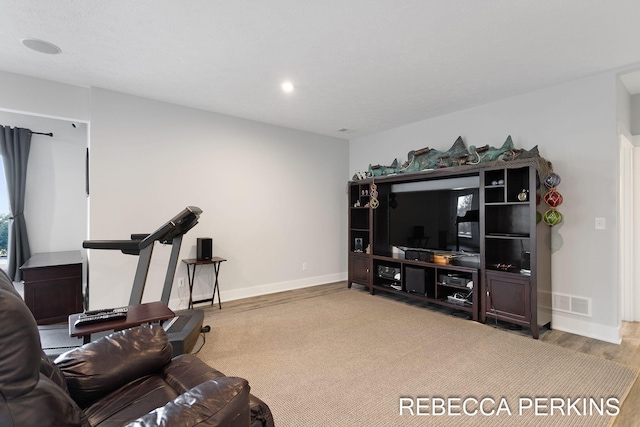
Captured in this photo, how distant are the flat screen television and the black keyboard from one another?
3513 millimetres

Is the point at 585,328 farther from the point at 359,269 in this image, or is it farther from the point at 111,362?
the point at 111,362

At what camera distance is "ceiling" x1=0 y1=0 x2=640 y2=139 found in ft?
7.20

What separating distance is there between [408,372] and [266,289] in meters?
2.85

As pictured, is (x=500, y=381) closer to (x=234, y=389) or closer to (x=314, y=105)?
(x=234, y=389)

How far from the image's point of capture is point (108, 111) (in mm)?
3668

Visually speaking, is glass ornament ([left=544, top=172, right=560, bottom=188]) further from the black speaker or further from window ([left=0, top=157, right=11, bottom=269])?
window ([left=0, top=157, right=11, bottom=269])

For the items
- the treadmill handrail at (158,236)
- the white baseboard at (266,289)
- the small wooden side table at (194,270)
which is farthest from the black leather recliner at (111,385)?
the white baseboard at (266,289)

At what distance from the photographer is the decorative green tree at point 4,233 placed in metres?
4.01

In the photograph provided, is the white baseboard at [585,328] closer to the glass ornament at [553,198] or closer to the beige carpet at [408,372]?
the beige carpet at [408,372]

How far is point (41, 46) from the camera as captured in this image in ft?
8.84

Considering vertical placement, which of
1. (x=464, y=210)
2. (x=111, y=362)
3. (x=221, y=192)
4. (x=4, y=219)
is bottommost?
(x=111, y=362)

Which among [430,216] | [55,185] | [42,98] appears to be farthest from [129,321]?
[430,216]

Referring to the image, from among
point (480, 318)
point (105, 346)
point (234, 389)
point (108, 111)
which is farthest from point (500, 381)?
point (108, 111)

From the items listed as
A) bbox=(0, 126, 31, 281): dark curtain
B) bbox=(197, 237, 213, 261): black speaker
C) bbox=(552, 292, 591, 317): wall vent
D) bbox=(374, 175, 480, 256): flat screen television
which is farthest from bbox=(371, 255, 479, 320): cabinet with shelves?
bbox=(0, 126, 31, 281): dark curtain
